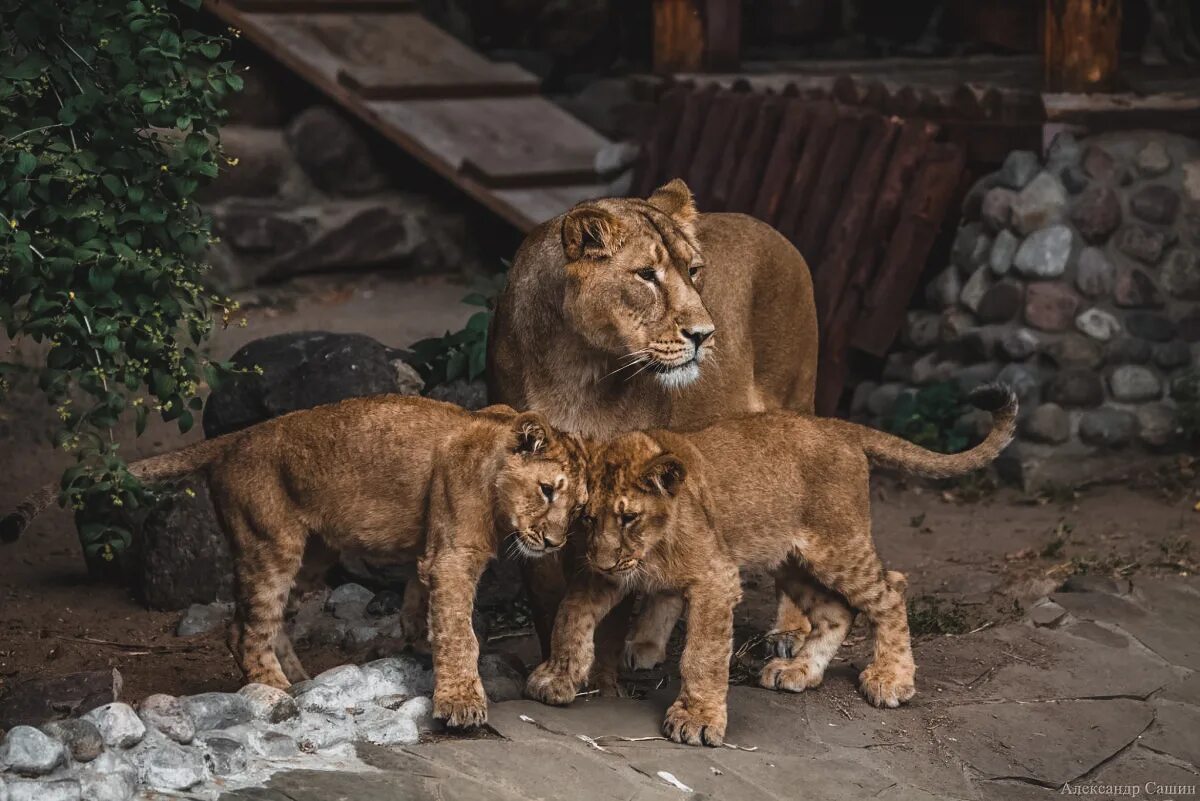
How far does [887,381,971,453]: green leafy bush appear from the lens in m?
8.96

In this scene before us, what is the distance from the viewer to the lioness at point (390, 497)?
17.0 ft

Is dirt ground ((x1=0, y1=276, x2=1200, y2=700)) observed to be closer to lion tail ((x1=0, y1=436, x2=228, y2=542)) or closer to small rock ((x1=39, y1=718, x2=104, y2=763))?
lion tail ((x1=0, y1=436, x2=228, y2=542))

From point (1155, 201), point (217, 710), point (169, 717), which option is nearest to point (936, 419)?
point (1155, 201)

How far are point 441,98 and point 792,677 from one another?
705cm

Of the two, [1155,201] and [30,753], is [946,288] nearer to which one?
[1155,201]

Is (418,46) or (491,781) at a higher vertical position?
(418,46)

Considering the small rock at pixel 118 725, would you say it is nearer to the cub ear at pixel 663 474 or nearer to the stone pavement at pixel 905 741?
the stone pavement at pixel 905 741

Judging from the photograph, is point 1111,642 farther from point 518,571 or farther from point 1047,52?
point 1047,52

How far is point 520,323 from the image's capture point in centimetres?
598

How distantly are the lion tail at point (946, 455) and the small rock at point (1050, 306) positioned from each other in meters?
2.93

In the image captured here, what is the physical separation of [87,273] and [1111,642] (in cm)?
383

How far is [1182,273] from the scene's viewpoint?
889cm

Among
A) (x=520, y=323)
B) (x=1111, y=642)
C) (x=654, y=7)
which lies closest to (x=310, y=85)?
(x=654, y=7)

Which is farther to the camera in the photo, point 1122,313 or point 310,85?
point 310,85
